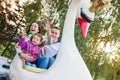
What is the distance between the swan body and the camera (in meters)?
1.89

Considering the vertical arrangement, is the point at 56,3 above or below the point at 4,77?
above

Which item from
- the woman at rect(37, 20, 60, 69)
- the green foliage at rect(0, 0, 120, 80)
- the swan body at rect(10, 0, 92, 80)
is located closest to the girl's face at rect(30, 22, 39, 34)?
the woman at rect(37, 20, 60, 69)

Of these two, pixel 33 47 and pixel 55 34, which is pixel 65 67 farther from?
pixel 55 34

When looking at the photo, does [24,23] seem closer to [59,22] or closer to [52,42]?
[59,22]

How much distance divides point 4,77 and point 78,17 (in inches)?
23.6

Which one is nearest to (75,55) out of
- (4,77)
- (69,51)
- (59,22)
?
(69,51)

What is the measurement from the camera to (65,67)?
1.91 meters

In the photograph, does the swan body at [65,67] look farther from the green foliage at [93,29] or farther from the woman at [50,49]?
the green foliage at [93,29]

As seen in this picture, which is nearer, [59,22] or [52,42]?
[52,42]

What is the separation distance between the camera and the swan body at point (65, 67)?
1894mm

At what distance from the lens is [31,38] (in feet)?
6.60

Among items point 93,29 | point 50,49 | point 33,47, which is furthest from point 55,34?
Result: point 93,29

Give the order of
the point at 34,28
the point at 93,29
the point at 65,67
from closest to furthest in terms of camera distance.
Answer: the point at 65,67 < the point at 34,28 < the point at 93,29

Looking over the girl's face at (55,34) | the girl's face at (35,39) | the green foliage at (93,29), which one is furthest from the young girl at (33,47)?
the green foliage at (93,29)
